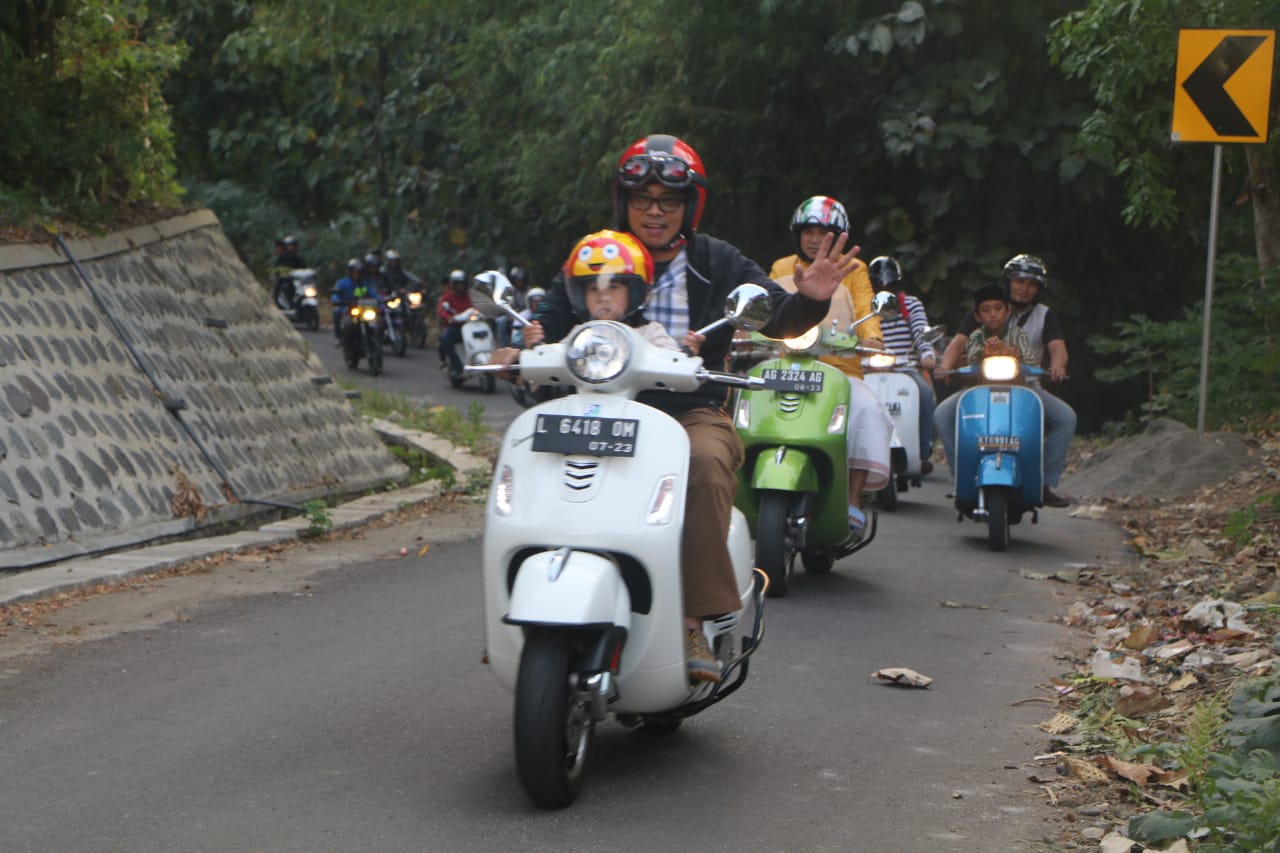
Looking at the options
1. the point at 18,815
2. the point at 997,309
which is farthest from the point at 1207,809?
the point at 997,309

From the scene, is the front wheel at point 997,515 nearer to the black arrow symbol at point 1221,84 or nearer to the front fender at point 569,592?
the black arrow symbol at point 1221,84

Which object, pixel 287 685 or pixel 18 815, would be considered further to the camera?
pixel 287 685

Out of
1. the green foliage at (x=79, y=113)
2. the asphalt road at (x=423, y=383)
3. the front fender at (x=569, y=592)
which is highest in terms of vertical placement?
the green foliage at (x=79, y=113)

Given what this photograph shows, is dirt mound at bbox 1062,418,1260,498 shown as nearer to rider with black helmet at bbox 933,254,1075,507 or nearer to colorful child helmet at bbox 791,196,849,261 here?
rider with black helmet at bbox 933,254,1075,507

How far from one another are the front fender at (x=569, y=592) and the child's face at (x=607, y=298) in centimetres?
83

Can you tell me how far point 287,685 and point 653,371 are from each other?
2257 mm

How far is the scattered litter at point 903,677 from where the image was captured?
6.71 metres

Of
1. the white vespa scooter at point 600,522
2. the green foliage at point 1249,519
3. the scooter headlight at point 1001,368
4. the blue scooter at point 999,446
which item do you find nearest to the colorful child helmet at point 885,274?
the blue scooter at point 999,446

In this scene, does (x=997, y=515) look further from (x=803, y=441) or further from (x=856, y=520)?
(x=803, y=441)

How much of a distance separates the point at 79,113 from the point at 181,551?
13.5 ft

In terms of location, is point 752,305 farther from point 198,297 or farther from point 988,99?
point 988,99

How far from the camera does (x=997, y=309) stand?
1098 cm

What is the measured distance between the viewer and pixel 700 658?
17.3 feet

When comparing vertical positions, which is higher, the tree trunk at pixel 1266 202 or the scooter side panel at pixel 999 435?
the tree trunk at pixel 1266 202
